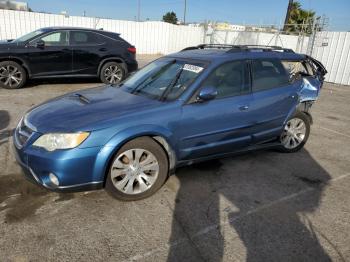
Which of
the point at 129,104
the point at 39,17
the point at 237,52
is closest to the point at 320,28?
the point at 237,52

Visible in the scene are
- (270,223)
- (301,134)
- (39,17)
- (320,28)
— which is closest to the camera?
(270,223)

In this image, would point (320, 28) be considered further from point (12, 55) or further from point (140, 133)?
point (140, 133)

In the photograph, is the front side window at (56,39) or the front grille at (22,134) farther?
the front side window at (56,39)

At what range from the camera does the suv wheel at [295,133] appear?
15.7 ft

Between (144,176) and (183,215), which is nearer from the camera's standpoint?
(183,215)

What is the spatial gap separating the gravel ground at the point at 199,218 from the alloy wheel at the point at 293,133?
45 centimetres

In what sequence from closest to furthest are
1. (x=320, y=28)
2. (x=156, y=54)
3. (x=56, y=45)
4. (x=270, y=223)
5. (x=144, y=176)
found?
(x=270, y=223)
(x=144, y=176)
(x=56, y=45)
(x=320, y=28)
(x=156, y=54)

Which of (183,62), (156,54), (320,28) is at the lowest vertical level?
(156,54)

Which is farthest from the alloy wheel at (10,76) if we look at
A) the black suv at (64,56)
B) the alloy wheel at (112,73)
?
the alloy wheel at (112,73)

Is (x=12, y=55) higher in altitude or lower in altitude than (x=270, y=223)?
higher

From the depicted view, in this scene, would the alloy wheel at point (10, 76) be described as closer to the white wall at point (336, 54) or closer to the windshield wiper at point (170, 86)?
the windshield wiper at point (170, 86)

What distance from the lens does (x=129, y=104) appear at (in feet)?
11.3

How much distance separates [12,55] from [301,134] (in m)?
7.15

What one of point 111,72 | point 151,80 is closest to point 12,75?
point 111,72
